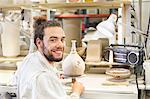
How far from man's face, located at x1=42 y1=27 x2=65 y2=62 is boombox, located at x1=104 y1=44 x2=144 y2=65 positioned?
2.42ft

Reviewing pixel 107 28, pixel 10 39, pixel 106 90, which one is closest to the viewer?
pixel 106 90

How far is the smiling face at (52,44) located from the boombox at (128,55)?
74cm

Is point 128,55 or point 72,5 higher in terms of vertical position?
point 72,5

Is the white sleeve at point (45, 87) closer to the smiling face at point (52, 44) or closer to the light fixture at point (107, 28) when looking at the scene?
the smiling face at point (52, 44)

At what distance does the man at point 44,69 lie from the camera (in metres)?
1.50

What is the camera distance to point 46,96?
1510mm

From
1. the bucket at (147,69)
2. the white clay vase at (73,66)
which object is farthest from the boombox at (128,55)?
the white clay vase at (73,66)

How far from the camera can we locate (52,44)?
1641mm

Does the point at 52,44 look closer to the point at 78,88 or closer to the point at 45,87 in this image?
the point at 45,87

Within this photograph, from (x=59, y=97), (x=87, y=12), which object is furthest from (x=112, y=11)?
(x=59, y=97)

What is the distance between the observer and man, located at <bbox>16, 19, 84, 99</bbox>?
1.50 meters

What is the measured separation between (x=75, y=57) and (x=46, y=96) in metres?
0.70

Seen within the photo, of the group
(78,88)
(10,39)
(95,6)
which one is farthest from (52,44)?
(10,39)

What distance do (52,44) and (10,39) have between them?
1.29 meters
